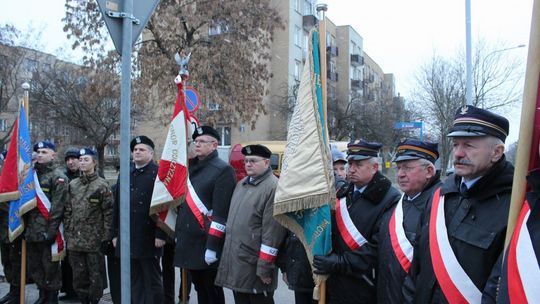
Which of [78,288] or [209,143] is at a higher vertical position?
[209,143]

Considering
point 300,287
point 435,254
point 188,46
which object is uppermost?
point 188,46

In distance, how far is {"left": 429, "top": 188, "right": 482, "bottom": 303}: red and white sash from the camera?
7.83ft

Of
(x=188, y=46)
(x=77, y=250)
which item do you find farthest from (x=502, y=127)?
Result: (x=188, y=46)

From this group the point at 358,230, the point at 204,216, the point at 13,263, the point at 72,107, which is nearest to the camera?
the point at 358,230

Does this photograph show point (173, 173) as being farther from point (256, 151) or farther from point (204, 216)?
point (256, 151)

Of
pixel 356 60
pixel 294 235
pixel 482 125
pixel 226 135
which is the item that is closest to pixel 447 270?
pixel 482 125

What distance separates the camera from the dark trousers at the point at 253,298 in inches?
168

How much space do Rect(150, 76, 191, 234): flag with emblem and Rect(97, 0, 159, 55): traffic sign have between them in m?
1.38

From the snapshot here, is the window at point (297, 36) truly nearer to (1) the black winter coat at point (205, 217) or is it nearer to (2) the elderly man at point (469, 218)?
(1) the black winter coat at point (205, 217)

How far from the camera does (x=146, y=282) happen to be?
527 centimetres

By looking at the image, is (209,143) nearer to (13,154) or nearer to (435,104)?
(13,154)

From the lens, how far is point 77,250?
17.6 feet

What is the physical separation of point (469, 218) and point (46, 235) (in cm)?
489

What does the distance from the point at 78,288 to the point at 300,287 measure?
2830 millimetres
